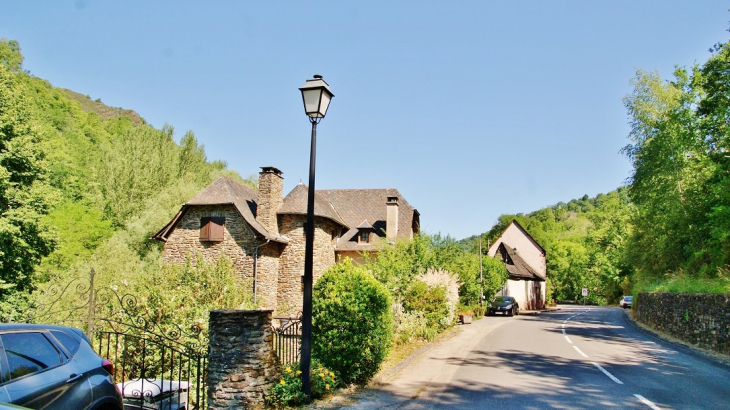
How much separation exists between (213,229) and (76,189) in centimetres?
2136

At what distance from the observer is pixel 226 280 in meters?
14.7

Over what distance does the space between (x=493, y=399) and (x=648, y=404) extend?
2.53 m

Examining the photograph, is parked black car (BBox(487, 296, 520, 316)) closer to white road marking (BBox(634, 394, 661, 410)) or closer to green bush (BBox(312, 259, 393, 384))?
white road marking (BBox(634, 394, 661, 410))

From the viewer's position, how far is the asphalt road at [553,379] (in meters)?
8.37

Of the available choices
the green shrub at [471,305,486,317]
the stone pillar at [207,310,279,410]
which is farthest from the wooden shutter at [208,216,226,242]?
the stone pillar at [207,310,279,410]

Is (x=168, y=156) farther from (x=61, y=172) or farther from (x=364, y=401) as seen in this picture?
(x=364, y=401)

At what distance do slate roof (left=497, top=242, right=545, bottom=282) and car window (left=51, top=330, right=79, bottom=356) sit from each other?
1846 inches

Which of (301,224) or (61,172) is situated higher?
(61,172)

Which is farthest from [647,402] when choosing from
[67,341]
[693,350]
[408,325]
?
[693,350]

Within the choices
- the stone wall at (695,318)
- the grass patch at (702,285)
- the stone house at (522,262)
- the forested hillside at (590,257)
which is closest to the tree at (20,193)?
the stone wall at (695,318)

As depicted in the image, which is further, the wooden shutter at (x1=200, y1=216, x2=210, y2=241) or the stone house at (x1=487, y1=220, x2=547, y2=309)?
the stone house at (x1=487, y1=220, x2=547, y2=309)

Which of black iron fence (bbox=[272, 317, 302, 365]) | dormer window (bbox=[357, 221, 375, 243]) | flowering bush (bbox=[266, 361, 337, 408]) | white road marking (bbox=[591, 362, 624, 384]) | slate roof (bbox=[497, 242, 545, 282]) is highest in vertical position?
dormer window (bbox=[357, 221, 375, 243])

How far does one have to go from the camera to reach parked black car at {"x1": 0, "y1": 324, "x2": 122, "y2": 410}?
169 inches

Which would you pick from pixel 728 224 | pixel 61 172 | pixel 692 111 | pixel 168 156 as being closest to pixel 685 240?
pixel 692 111
